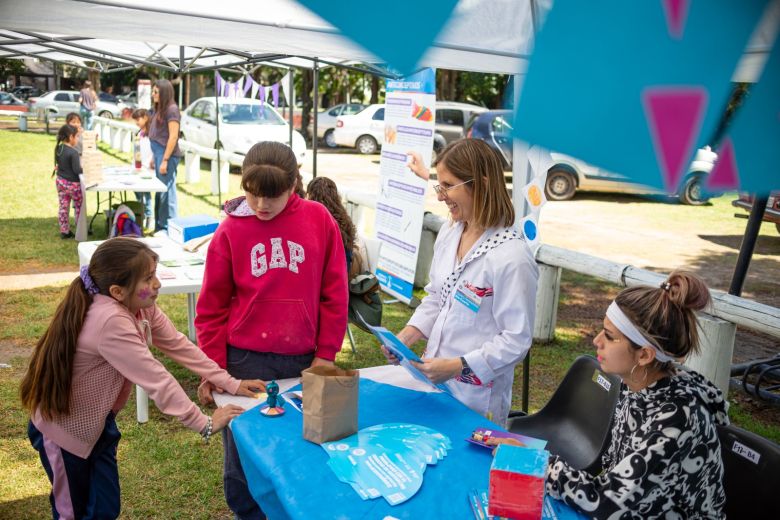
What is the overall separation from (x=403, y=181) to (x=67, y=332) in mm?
4333

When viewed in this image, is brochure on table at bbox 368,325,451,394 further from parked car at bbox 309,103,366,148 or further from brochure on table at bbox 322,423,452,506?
parked car at bbox 309,103,366,148

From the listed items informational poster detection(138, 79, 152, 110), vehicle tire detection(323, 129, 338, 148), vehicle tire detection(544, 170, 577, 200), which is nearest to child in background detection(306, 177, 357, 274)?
vehicle tire detection(544, 170, 577, 200)

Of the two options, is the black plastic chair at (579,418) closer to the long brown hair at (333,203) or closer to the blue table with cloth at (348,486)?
the blue table with cloth at (348,486)

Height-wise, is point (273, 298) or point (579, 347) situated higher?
point (273, 298)

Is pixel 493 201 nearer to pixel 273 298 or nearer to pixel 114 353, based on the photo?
pixel 273 298

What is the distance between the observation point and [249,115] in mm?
15617

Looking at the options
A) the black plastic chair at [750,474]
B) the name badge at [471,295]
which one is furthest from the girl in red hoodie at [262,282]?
the black plastic chair at [750,474]

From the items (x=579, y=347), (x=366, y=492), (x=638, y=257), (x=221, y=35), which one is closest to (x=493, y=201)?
(x=366, y=492)

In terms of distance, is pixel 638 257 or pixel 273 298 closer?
pixel 273 298

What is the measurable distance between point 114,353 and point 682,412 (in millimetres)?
1840

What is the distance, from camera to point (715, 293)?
13.5 ft

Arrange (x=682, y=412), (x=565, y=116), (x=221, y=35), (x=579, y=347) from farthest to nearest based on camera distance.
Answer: (x=579, y=347), (x=221, y=35), (x=682, y=412), (x=565, y=116)

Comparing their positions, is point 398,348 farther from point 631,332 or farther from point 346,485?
point 631,332

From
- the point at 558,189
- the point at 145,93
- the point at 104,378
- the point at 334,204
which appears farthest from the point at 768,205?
the point at 145,93
